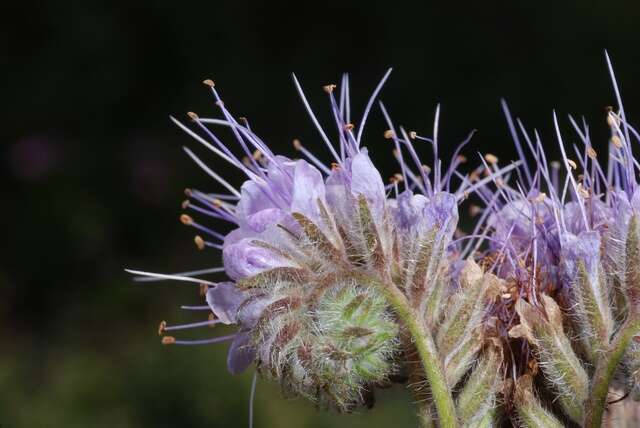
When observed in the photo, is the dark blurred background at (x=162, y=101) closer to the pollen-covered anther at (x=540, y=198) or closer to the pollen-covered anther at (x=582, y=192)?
the pollen-covered anther at (x=540, y=198)

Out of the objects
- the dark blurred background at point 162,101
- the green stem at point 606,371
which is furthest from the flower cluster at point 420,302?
the dark blurred background at point 162,101

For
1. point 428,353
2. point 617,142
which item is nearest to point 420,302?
point 428,353

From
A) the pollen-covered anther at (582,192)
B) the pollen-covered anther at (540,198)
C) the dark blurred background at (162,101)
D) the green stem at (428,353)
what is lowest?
the dark blurred background at (162,101)

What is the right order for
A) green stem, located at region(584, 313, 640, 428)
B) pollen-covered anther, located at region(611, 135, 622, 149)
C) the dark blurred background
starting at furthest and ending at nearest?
the dark blurred background → pollen-covered anther, located at region(611, 135, 622, 149) → green stem, located at region(584, 313, 640, 428)

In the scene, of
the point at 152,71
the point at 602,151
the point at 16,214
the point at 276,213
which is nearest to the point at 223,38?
the point at 152,71

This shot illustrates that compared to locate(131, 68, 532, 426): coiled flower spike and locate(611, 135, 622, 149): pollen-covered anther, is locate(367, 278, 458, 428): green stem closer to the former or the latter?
locate(131, 68, 532, 426): coiled flower spike

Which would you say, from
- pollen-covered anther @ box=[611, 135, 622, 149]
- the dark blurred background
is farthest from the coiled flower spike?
the dark blurred background

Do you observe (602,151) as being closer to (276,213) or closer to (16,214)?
(16,214)
